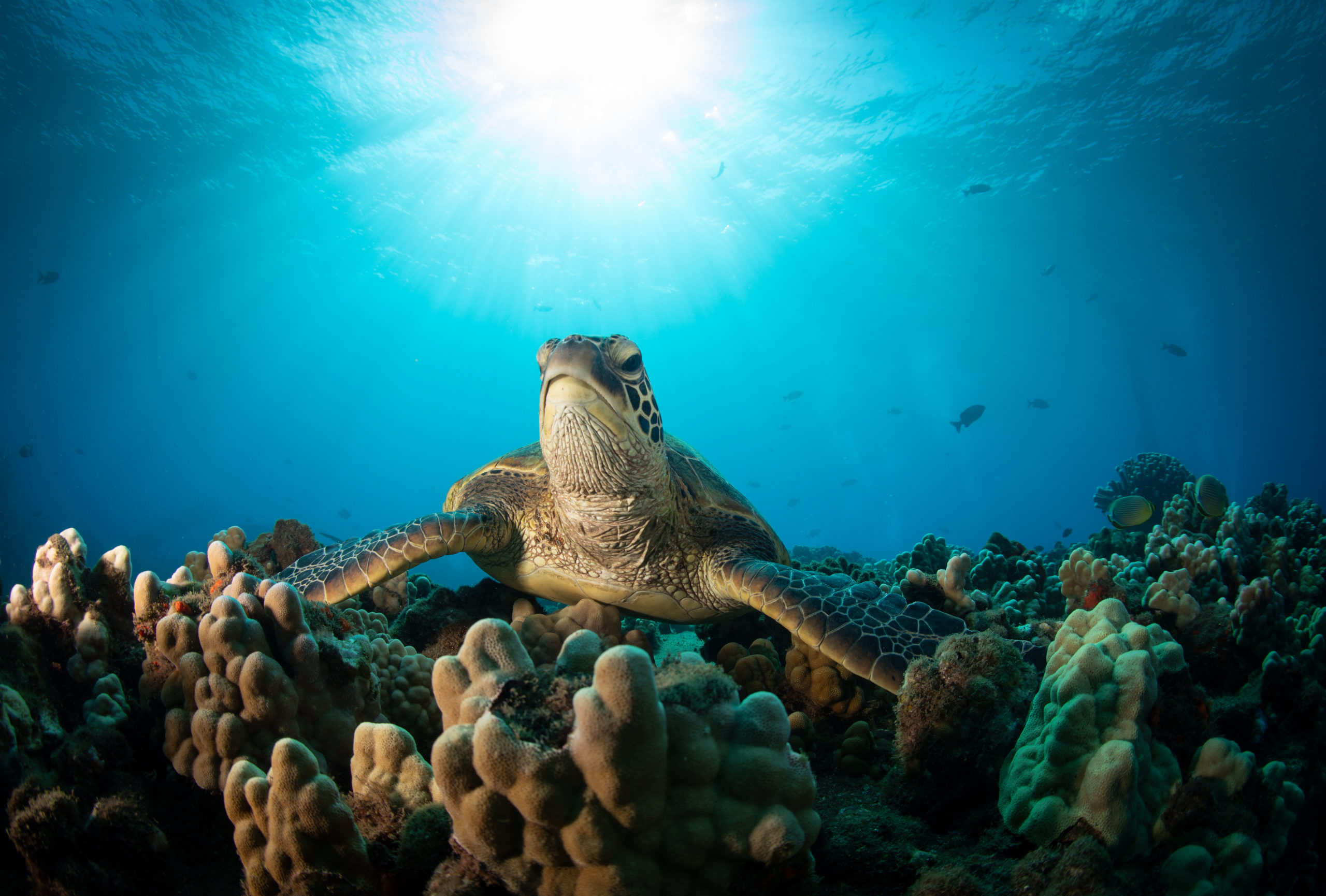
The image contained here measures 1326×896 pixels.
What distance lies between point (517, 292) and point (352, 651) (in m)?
58.9

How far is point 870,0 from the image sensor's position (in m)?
18.6

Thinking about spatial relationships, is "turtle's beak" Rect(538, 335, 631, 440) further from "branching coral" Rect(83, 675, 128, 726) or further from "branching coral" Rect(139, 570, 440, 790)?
"branching coral" Rect(83, 675, 128, 726)

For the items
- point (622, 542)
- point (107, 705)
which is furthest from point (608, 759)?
point (622, 542)

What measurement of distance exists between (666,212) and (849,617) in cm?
4150

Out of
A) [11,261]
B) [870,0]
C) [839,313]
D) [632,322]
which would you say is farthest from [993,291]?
[11,261]

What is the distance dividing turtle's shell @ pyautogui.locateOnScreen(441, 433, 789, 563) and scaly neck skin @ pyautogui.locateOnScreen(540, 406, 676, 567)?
0.28 metres

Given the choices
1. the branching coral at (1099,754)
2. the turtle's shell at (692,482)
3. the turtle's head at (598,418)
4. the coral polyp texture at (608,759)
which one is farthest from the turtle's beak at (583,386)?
the branching coral at (1099,754)

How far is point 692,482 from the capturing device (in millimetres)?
4082

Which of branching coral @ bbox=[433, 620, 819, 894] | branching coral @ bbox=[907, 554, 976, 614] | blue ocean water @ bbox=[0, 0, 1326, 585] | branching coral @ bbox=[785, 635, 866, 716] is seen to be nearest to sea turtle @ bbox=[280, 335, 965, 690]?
branching coral @ bbox=[785, 635, 866, 716]

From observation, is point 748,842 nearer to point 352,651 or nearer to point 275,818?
point 275,818

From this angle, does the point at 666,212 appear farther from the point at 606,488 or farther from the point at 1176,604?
the point at 1176,604

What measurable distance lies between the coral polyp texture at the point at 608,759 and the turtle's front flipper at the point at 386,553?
0.48 m

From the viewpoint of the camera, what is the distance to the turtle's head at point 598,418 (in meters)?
2.82

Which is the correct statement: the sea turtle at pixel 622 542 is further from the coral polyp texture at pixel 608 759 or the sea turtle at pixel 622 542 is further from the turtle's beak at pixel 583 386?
the coral polyp texture at pixel 608 759
